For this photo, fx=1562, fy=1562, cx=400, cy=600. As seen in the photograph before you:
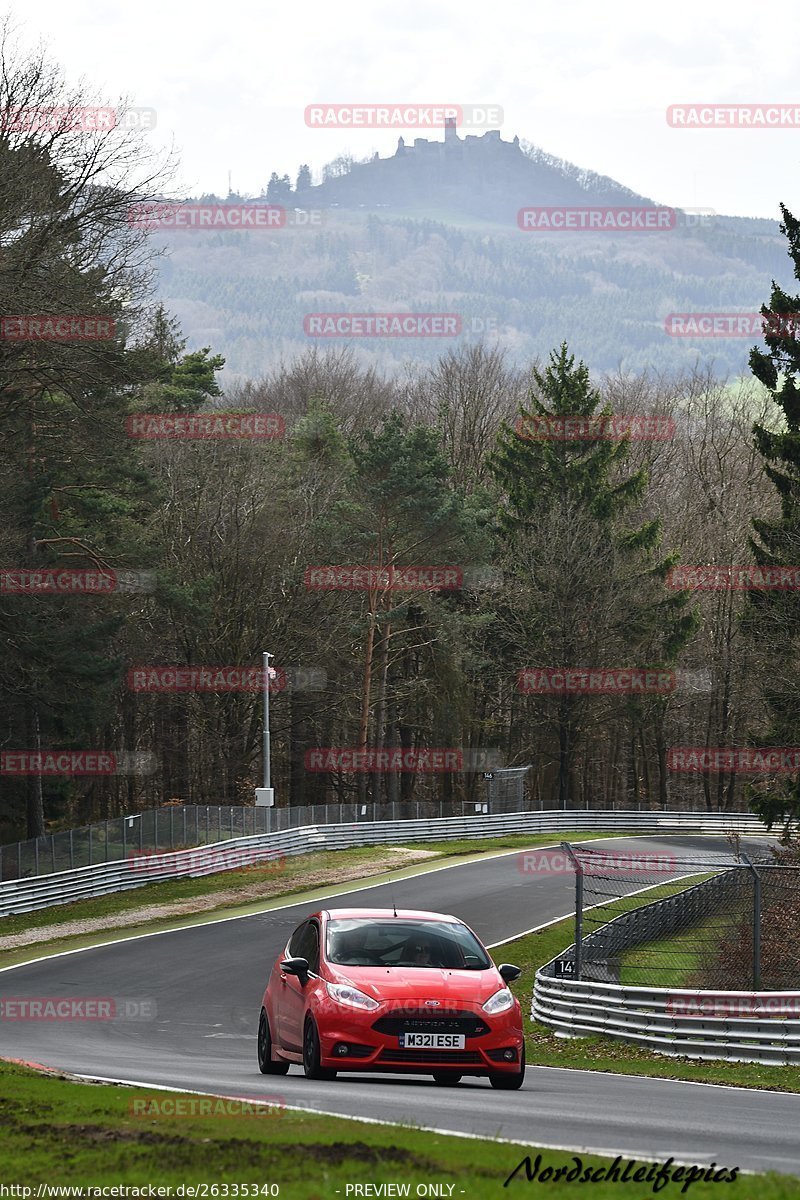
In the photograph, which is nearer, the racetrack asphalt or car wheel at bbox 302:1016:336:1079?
the racetrack asphalt

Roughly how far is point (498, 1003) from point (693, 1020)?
5.66m

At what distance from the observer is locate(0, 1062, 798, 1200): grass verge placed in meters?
6.93

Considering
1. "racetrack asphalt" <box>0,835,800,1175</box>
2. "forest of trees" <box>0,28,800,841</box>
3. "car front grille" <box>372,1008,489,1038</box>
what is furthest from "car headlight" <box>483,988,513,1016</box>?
"forest of trees" <box>0,28,800,841</box>

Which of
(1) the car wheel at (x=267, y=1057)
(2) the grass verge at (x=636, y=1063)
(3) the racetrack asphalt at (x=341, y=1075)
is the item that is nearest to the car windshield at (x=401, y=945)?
(3) the racetrack asphalt at (x=341, y=1075)

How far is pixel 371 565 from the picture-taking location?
201 ft

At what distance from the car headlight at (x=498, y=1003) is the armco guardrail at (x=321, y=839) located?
977 inches

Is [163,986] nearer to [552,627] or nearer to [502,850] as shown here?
[502,850]

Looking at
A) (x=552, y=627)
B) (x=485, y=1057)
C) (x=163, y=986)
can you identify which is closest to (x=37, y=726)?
(x=163, y=986)

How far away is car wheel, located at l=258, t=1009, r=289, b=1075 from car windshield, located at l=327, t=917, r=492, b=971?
1175 mm

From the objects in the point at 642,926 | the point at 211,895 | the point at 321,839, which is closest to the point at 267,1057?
the point at 642,926

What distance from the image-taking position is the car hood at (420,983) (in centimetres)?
1238

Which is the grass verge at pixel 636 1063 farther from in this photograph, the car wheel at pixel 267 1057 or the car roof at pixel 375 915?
the car wheel at pixel 267 1057

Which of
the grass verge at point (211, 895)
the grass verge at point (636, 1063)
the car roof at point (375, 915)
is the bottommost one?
the grass verge at point (211, 895)

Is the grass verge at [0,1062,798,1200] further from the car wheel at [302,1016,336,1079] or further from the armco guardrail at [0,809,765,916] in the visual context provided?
the armco guardrail at [0,809,765,916]
